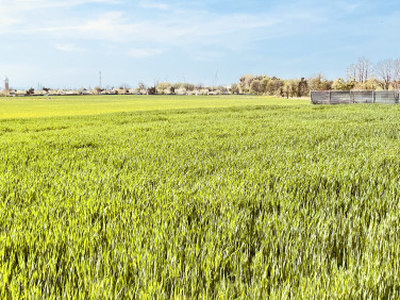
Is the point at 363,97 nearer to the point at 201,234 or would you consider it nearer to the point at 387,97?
the point at 387,97

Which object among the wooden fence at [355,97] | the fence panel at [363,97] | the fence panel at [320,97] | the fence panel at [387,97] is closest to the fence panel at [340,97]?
the wooden fence at [355,97]

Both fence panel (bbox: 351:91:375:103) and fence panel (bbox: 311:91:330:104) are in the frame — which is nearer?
fence panel (bbox: 351:91:375:103)

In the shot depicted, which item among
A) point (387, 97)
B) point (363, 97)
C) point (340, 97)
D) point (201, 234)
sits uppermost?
point (340, 97)

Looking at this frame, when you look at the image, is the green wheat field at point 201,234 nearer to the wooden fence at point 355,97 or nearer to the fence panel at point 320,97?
the wooden fence at point 355,97

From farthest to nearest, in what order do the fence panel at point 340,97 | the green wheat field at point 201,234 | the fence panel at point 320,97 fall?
1. the fence panel at point 320,97
2. the fence panel at point 340,97
3. the green wheat field at point 201,234

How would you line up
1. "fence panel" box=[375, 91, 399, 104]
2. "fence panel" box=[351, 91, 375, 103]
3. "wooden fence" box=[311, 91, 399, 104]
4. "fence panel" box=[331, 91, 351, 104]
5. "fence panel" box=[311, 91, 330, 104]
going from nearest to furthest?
"fence panel" box=[375, 91, 399, 104], "wooden fence" box=[311, 91, 399, 104], "fence panel" box=[351, 91, 375, 103], "fence panel" box=[331, 91, 351, 104], "fence panel" box=[311, 91, 330, 104]

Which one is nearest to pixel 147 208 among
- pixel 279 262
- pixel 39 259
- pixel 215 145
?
pixel 39 259

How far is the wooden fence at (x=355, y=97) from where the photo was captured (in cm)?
3756

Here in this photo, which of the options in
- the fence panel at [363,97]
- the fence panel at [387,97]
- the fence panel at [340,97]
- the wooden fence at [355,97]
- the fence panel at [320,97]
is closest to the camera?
the fence panel at [387,97]

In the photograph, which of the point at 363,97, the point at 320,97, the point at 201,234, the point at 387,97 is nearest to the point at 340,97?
the point at 320,97

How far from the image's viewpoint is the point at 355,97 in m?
40.3

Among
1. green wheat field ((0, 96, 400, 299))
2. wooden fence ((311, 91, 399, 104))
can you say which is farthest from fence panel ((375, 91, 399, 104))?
green wheat field ((0, 96, 400, 299))

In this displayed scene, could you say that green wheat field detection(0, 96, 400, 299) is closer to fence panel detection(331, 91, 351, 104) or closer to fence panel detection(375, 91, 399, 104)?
fence panel detection(375, 91, 399, 104)

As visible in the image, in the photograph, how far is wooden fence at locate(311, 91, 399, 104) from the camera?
37562 millimetres
